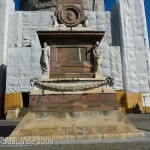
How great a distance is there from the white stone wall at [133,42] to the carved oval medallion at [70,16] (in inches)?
740

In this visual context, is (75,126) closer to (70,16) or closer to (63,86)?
(63,86)

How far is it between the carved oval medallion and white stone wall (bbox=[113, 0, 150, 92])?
18798mm

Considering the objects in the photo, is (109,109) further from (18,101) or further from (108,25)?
(108,25)

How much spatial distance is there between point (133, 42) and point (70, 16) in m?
20.4

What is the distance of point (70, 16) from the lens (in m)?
10.3

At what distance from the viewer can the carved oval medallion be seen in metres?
10.2

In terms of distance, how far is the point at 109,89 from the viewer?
28.8 feet

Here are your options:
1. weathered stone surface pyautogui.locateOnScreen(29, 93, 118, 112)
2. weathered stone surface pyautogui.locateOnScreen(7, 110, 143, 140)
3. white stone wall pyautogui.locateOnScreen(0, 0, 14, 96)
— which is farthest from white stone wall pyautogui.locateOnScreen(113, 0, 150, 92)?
weathered stone surface pyautogui.locateOnScreen(7, 110, 143, 140)

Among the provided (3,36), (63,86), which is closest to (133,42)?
(3,36)

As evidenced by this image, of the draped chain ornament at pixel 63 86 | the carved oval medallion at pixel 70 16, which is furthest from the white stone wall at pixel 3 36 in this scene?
the draped chain ornament at pixel 63 86

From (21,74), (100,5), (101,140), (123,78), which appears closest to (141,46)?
(123,78)

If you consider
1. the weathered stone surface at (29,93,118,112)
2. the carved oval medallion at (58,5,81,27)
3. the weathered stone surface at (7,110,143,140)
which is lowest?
the weathered stone surface at (7,110,143,140)

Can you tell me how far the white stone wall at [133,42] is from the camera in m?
28.2

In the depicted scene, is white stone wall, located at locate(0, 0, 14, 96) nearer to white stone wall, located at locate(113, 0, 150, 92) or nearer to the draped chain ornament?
white stone wall, located at locate(113, 0, 150, 92)
